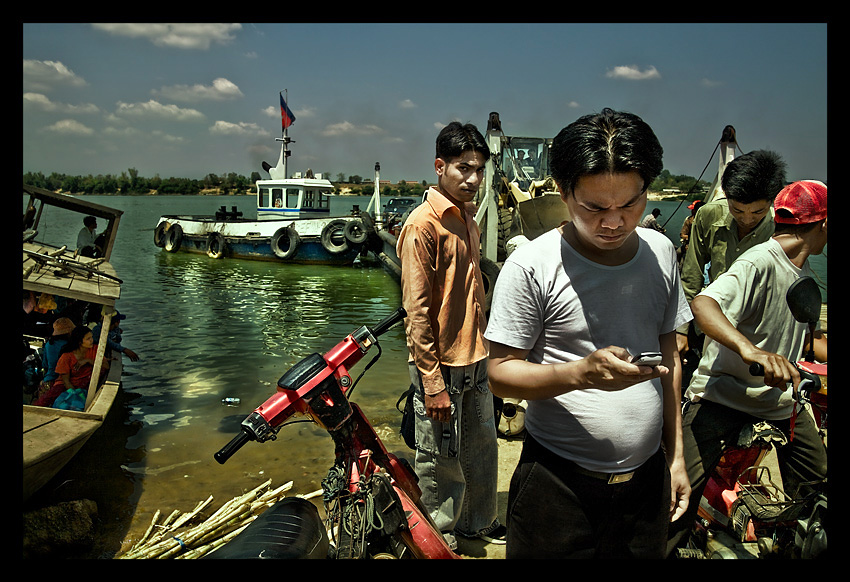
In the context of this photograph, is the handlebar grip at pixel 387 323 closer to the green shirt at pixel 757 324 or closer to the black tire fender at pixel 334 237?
the green shirt at pixel 757 324

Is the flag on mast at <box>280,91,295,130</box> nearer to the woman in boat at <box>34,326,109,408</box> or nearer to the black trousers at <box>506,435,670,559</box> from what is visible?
the woman in boat at <box>34,326,109,408</box>

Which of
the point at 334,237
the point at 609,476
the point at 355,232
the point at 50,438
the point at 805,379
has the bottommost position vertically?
the point at 50,438

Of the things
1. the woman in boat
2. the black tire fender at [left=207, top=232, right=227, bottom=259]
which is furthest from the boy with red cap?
the black tire fender at [left=207, top=232, right=227, bottom=259]

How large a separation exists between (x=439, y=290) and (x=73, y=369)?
13.5 feet

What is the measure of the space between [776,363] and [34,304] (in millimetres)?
6867

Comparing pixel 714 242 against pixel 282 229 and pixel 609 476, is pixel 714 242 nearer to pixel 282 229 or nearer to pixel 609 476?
pixel 609 476

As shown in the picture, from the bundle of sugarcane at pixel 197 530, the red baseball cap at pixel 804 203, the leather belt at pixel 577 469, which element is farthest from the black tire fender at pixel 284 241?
the leather belt at pixel 577 469

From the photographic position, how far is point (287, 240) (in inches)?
817

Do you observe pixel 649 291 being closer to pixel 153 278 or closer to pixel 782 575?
pixel 782 575

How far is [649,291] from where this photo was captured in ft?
5.25

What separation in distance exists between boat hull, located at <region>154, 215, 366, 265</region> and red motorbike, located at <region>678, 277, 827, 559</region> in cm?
1738

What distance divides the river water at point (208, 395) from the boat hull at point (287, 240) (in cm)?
393

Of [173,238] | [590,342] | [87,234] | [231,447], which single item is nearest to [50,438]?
[231,447]

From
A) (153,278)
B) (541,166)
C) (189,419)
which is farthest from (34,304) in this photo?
(153,278)
